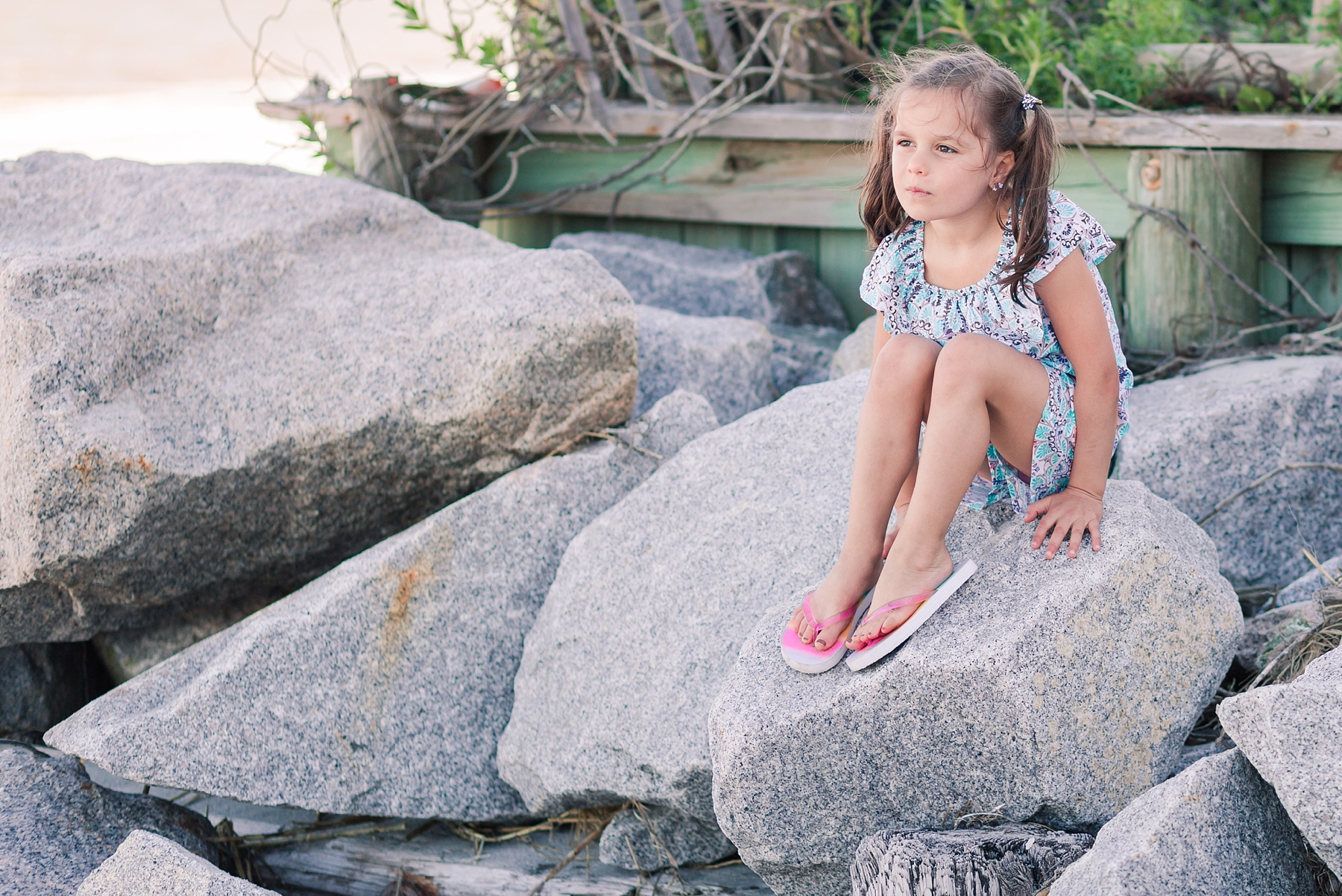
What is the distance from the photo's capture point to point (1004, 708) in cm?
196

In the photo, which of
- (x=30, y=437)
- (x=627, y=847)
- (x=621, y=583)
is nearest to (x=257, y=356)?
(x=30, y=437)

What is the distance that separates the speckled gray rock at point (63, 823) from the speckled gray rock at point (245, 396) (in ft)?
1.45

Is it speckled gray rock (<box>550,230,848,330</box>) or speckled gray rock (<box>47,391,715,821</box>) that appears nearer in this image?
speckled gray rock (<box>47,391,715,821</box>)

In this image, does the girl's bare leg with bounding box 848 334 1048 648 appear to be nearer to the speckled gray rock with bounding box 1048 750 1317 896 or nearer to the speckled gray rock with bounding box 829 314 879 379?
the speckled gray rock with bounding box 1048 750 1317 896

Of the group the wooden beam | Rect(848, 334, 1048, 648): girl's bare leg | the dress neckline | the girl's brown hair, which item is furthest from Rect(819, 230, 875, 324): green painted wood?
Rect(848, 334, 1048, 648): girl's bare leg

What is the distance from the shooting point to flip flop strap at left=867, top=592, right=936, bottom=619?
2061 millimetres

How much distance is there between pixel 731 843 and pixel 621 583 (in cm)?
61

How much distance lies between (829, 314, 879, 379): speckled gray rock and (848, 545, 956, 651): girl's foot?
158 cm

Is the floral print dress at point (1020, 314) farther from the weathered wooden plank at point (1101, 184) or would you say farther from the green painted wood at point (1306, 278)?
the green painted wood at point (1306, 278)

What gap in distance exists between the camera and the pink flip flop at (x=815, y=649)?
2.09 meters

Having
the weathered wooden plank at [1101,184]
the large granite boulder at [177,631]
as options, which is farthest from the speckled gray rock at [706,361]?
the large granite boulder at [177,631]

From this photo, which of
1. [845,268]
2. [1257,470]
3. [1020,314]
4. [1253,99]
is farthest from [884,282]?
[845,268]

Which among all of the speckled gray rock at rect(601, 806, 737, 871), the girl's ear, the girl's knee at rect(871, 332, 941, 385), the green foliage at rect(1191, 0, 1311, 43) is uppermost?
the girl's ear

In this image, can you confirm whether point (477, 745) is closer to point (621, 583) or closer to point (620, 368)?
point (621, 583)
